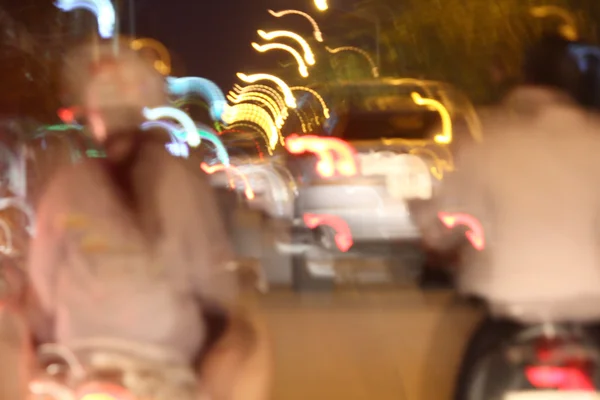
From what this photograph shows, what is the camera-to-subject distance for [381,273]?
33.4 ft

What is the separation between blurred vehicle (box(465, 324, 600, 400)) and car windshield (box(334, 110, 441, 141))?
17.4 ft

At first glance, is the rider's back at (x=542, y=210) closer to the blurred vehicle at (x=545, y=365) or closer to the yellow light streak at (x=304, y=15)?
the blurred vehicle at (x=545, y=365)

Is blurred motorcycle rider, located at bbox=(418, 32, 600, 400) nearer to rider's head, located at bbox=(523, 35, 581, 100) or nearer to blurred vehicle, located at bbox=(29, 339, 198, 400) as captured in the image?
rider's head, located at bbox=(523, 35, 581, 100)

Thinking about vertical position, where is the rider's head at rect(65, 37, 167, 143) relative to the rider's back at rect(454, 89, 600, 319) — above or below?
above

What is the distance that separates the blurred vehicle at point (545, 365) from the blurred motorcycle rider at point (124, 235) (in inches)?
41.8

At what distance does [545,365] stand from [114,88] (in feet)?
Result: 6.49

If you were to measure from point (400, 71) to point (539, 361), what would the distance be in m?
13.7

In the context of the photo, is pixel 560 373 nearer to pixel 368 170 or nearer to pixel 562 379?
pixel 562 379

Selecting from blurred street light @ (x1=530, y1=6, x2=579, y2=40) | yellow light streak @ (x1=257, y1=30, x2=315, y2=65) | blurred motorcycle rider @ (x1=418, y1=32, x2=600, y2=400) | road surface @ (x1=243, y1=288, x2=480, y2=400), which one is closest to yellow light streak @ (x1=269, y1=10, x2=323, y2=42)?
yellow light streak @ (x1=257, y1=30, x2=315, y2=65)

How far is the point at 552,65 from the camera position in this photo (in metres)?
4.30

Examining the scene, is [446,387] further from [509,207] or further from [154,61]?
[154,61]

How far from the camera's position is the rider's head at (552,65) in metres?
4.30

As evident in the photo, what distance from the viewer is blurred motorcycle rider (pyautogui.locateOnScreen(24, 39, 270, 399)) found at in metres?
3.48

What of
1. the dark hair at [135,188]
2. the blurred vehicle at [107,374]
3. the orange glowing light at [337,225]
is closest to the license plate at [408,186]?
the orange glowing light at [337,225]
